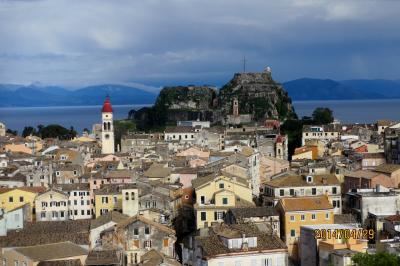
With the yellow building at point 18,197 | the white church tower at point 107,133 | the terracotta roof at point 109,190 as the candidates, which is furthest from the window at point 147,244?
the white church tower at point 107,133

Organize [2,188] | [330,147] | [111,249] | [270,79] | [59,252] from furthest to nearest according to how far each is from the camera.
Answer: [270,79] < [330,147] < [2,188] < [111,249] < [59,252]

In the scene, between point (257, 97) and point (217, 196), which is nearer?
point (217, 196)

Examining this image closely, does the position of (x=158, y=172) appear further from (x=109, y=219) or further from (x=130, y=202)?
(x=109, y=219)

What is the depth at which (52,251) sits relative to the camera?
114 ft

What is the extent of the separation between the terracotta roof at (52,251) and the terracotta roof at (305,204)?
1255 centimetres

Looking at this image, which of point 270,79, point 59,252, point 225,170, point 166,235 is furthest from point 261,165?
point 270,79

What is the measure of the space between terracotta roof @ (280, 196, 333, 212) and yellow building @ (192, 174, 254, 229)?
3986 millimetres

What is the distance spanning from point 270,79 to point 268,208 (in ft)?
329

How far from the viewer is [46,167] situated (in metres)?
62.6

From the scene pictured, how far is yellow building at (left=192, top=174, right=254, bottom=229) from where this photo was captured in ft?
142

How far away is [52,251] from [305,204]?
15.4m

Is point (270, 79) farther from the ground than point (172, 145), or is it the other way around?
point (270, 79)

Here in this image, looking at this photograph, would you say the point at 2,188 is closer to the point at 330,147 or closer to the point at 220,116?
the point at 330,147

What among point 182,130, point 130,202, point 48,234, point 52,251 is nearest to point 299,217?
point 130,202
